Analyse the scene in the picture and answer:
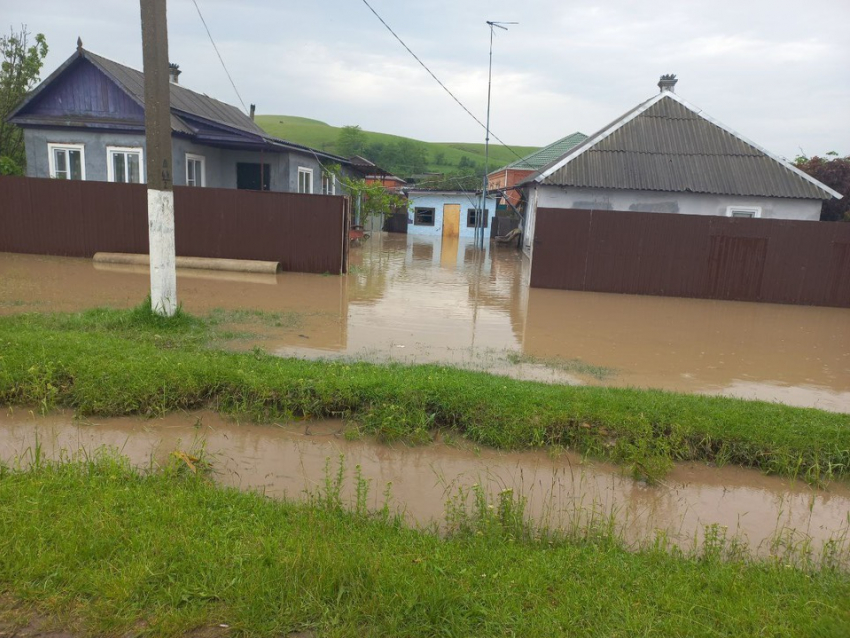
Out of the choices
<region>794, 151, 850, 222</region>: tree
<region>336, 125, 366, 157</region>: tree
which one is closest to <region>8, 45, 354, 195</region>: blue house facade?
<region>794, 151, 850, 222</region>: tree

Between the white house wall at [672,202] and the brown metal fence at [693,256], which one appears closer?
the brown metal fence at [693,256]

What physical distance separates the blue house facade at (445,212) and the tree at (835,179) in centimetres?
1595

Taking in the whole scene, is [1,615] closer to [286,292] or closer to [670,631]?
[670,631]

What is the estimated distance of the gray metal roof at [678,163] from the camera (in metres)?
19.6

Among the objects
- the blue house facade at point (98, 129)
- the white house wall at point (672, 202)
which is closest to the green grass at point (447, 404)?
the blue house facade at point (98, 129)

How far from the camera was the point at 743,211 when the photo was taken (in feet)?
64.9

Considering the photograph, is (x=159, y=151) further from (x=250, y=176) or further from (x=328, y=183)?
(x=328, y=183)

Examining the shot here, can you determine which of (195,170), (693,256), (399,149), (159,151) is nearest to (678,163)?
(693,256)

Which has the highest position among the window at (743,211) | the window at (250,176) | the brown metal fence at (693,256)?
the window at (250,176)

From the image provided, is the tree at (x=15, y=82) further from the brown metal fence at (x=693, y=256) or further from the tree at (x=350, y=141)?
the tree at (x=350, y=141)

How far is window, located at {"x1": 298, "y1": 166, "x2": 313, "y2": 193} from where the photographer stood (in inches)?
939

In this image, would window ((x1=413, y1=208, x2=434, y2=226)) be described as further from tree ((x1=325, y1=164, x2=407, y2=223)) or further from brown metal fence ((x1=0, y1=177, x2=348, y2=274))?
brown metal fence ((x1=0, y1=177, x2=348, y2=274))

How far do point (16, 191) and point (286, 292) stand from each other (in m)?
8.60

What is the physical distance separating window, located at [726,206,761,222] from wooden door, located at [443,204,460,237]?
2006 centimetres
